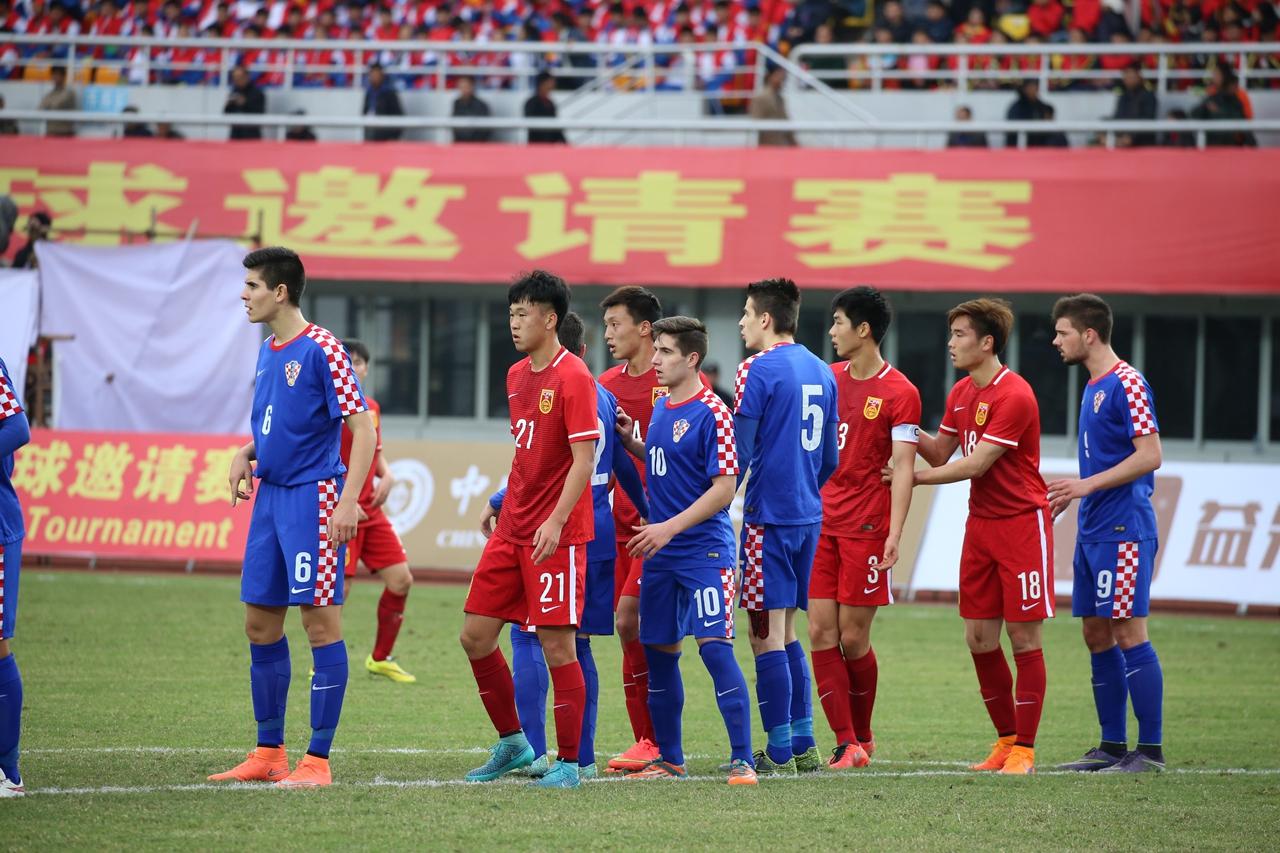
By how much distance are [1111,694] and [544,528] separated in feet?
11.4

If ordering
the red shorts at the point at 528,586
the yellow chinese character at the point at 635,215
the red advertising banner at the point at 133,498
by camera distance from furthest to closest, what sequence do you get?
1. the yellow chinese character at the point at 635,215
2. the red advertising banner at the point at 133,498
3. the red shorts at the point at 528,586

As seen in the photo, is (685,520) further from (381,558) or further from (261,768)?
(381,558)

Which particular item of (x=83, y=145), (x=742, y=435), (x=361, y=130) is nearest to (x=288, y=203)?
(x=361, y=130)

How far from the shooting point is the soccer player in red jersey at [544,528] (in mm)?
7188

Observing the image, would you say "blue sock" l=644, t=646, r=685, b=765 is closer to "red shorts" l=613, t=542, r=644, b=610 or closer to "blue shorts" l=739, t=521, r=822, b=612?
"red shorts" l=613, t=542, r=644, b=610

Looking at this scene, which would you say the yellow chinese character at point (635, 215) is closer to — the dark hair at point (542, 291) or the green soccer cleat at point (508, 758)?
the dark hair at point (542, 291)

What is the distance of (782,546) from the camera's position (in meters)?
7.90

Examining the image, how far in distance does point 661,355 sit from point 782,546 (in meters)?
1.18

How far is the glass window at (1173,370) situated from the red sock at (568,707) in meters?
17.4

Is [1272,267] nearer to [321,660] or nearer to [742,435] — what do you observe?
[742,435]

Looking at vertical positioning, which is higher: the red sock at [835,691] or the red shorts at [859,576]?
the red shorts at [859,576]

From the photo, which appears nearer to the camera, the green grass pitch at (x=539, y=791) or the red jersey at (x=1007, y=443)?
the green grass pitch at (x=539, y=791)

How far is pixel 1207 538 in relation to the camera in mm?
16422

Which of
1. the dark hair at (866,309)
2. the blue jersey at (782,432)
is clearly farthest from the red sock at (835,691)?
the dark hair at (866,309)
